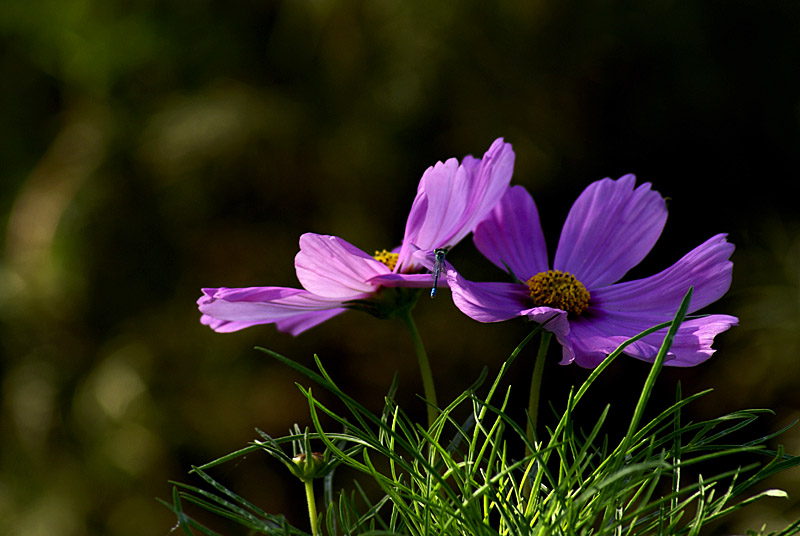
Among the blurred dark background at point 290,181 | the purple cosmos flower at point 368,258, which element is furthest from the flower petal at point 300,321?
the blurred dark background at point 290,181

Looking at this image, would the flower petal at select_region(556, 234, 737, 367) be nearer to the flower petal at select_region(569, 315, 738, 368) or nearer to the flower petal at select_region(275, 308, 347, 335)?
the flower petal at select_region(569, 315, 738, 368)

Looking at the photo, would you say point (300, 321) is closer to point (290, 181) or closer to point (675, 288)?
point (675, 288)

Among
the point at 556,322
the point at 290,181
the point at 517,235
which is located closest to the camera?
the point at 556,322

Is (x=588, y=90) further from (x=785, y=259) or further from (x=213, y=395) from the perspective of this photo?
(x=213, y=395)

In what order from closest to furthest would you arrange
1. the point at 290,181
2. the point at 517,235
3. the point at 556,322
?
the point at 556,322
the point at 517,235
the point at 290,181

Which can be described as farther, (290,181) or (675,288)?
(290,181)

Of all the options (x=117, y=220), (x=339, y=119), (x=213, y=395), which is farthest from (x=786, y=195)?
(x=117, y=220)

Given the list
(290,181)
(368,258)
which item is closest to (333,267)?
(368,258)

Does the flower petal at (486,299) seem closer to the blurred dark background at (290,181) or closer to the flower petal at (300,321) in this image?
the flower petal at (300,321)
